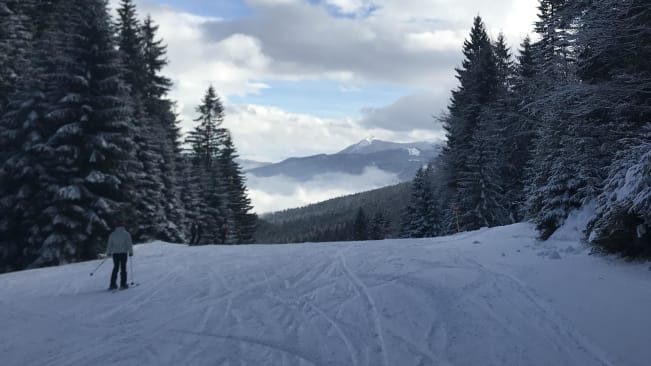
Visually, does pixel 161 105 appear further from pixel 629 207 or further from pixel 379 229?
pixel 629 207

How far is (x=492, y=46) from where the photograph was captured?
131ft

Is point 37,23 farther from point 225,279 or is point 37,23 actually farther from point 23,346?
point 23,346

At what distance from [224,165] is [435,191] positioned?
25.4 m

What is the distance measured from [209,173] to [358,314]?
43.6 meters

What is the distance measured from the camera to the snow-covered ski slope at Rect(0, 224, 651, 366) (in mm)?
6266

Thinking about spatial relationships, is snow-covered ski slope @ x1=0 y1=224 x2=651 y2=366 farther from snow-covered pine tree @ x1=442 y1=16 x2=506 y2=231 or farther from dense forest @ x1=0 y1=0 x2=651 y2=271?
snow-covered pine tree @ x1=442 y1=16 x2=506 y2=231

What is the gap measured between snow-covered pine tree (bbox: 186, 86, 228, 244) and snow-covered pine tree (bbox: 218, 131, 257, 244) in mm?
1470

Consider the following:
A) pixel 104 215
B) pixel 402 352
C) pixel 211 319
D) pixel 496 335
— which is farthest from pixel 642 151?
pixel 104 215

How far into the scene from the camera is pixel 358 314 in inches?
320

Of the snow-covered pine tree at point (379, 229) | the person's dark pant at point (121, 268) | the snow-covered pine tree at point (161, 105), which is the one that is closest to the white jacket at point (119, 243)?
the person's dark pant at point (121, 268)

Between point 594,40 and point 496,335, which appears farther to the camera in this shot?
point 594,40

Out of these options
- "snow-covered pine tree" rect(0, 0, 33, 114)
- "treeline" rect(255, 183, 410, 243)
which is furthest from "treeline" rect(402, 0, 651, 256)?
"treeline" rect(255, 183, 410, 243)

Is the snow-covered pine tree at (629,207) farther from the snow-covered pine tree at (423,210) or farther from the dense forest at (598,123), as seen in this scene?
the snow-covered pine tree at (423,210)

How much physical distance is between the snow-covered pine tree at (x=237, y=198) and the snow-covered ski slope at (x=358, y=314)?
3831 centimetres
